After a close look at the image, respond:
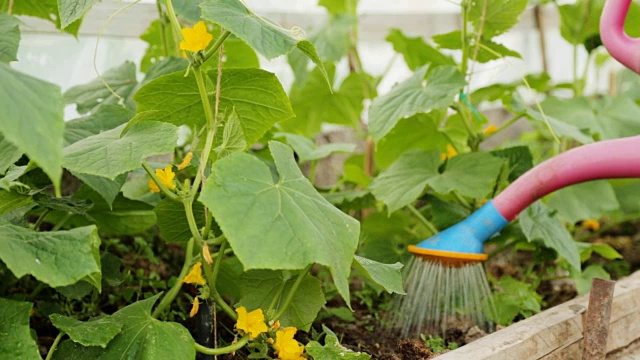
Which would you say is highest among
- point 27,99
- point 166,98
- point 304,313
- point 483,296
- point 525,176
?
point 27,99

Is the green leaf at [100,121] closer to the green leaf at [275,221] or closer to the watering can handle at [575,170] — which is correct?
the green leaf at [275,221]

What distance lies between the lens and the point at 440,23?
2812 mm

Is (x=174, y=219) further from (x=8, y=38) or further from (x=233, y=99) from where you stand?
(x=8, y=38)

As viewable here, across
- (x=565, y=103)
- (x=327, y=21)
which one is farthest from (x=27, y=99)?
(x=565, y=103)

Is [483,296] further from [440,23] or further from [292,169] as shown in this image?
[440,23]

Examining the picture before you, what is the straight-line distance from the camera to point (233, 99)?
1147 millimetres

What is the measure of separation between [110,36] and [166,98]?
89cm

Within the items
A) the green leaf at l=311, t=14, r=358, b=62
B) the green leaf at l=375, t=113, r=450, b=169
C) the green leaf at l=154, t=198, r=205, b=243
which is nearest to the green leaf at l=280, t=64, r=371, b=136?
the green leaf at l=311, t=14, r=358, b=62

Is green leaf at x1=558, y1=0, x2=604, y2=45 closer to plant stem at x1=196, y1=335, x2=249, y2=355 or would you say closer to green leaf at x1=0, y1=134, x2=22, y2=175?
plant stem at x1=196, y1=335, x2=249, y2=355

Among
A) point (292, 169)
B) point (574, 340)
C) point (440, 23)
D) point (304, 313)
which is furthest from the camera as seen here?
point (440, 23)

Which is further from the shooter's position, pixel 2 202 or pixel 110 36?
pixel 110 36

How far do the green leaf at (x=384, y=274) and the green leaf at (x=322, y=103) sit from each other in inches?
37.2

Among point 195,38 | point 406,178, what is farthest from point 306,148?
point 195,38

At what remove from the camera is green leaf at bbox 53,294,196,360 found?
3.12 ft
